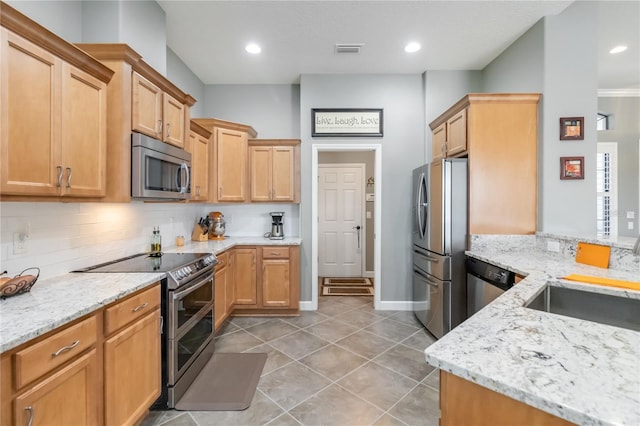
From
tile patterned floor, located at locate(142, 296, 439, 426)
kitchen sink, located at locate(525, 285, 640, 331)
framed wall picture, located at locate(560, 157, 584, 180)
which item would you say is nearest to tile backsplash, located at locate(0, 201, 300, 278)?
tile patterned floor, located at locate(142, 296, 439, 426)

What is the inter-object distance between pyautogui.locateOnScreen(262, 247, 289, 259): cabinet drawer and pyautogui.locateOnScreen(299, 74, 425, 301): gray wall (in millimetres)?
557

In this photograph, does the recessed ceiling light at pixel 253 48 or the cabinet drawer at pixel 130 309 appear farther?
the recessed ceiling light at pixel 253 48

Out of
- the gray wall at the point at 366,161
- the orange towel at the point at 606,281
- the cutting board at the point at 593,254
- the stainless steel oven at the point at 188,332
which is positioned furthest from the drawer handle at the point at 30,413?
the gray wall at the point at 366,161

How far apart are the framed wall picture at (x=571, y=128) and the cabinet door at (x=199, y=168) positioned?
12.2 ft

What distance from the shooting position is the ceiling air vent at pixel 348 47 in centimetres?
320

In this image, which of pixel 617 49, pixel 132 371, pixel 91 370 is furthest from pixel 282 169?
pixel 617 49

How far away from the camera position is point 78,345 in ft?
4.29

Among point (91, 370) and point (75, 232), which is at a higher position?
point (75, 232)

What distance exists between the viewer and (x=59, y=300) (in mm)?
1413

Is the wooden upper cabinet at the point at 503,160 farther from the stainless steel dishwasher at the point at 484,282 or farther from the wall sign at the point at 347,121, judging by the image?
the wall sign at the point at 347,121

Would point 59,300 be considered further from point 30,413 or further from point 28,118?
point 28,118

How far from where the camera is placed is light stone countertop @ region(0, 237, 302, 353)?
3.61ft

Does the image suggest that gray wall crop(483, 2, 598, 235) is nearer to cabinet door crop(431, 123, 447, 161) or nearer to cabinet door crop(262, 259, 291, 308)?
cabinet door crop(431, 123, 447, 161)

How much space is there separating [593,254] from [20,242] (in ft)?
12.5
